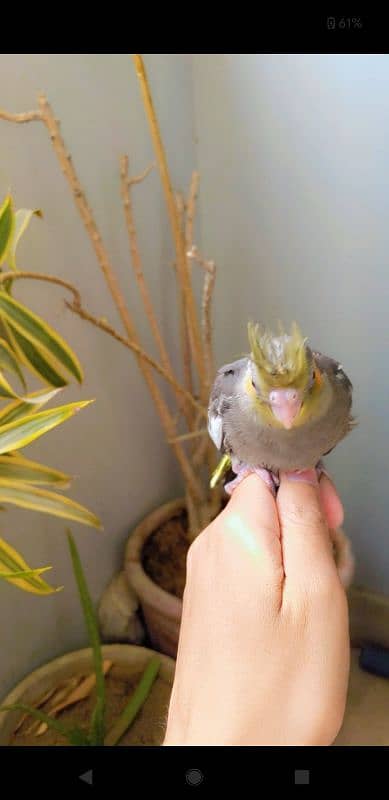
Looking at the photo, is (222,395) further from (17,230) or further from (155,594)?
(155,594)

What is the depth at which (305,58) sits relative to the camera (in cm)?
98

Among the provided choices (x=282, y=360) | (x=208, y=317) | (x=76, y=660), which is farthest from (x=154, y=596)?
(x=282, y=360)

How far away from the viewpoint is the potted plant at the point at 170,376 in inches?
36.6

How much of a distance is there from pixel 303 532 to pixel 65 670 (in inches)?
30.4

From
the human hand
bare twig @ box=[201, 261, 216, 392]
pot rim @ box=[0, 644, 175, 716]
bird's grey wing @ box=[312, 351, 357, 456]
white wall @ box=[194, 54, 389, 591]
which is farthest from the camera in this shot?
pot rim @ box=[0, 644, 175, 716]

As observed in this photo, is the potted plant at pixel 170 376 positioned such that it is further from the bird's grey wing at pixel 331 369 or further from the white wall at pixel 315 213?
the bird's grey wing at pixel 331 369

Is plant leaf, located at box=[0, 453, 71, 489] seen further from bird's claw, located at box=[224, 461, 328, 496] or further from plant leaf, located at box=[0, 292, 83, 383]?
bird's claw, located at box=[224, 461, 328, 496]

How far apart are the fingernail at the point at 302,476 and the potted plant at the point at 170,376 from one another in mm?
194

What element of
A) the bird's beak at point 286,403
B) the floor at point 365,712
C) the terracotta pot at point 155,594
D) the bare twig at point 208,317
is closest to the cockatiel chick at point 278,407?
the bird's beak at point 286,403

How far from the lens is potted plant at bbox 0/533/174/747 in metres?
1.07

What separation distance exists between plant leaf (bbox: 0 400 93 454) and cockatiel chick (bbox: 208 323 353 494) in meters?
0.20

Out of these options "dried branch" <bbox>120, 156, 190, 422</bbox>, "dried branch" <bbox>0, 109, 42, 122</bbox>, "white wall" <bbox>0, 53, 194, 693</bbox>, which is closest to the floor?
"white wall" <bbox>0, 53, 194, 693</bbox>

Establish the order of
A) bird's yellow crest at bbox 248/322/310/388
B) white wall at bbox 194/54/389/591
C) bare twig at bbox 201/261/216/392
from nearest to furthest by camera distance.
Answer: bird's yellow crest at bbox 248/322/310/388
bare twig at bbox 201/261/216/392
white wall at bbox 194/54/389/591
